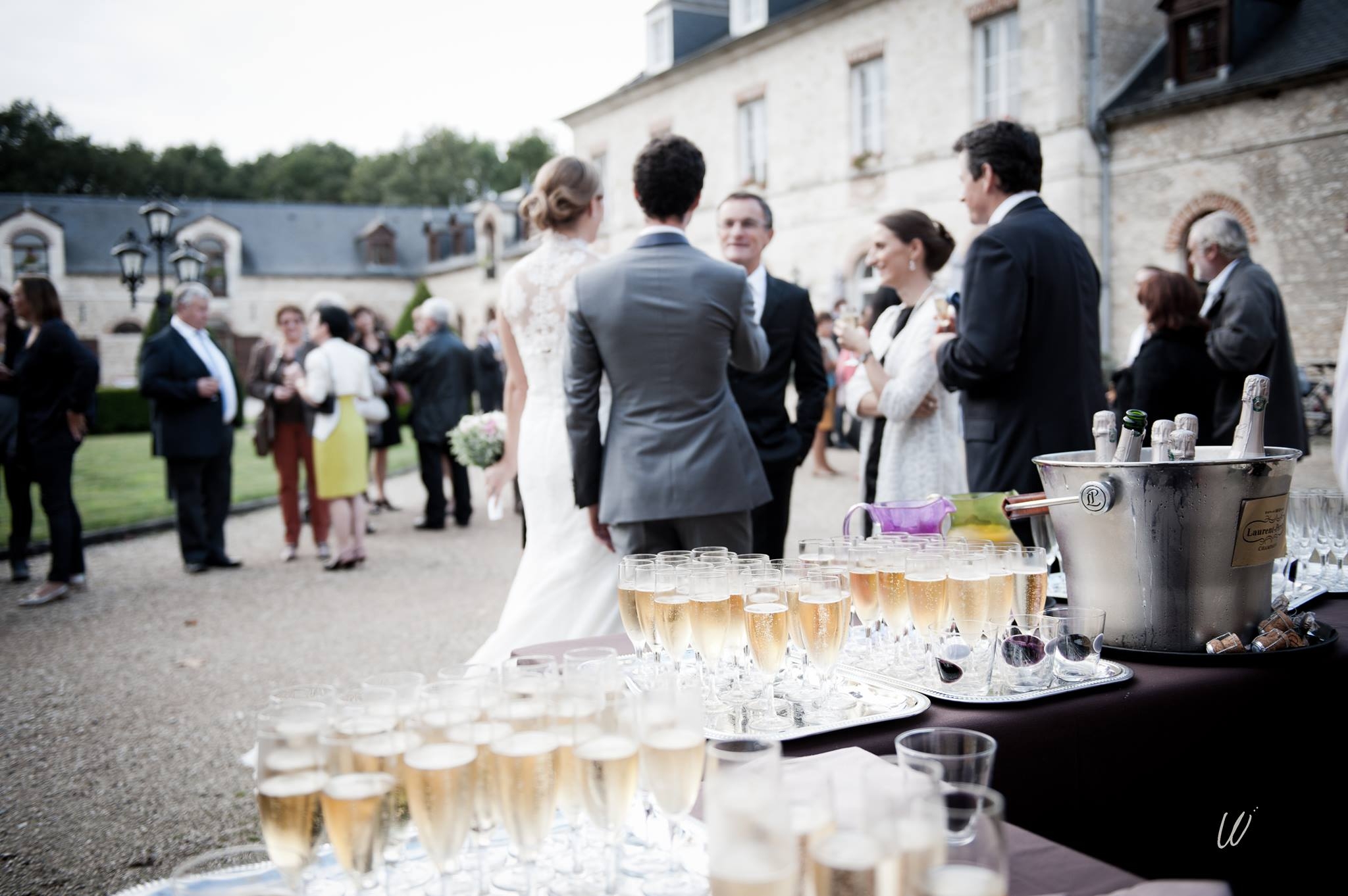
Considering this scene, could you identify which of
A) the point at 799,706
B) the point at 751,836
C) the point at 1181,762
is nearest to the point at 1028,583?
the point at 1181,762

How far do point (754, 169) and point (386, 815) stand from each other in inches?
935

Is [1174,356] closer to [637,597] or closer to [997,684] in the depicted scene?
[997,684]

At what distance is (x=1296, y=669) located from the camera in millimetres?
1925

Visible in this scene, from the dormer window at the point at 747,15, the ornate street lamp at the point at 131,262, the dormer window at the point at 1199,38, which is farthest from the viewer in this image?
the dormer window at the point at 747,15

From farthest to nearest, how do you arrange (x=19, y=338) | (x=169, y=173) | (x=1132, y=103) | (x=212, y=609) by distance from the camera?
(x=169, y=173)
(x=1132, y=103)
(x=19, y=338)
(x=212, y=609)

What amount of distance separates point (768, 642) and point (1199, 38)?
18630 mm

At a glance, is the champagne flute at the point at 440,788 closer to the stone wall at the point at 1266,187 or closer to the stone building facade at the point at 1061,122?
the stone building facade at the point at 1061,122

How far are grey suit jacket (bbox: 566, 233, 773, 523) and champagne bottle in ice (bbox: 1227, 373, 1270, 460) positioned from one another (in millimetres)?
1519

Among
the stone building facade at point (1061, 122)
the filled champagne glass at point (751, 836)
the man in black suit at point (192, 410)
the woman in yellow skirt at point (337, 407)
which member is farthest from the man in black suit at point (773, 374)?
the stone building facade at point (1061, 122)

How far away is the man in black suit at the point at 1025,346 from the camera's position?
3254mm

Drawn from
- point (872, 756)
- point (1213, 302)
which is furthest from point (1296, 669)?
point (1213, 302)

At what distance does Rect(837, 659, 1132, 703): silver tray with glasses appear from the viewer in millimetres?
1709

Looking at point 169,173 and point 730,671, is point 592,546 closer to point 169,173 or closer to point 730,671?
point 730,671

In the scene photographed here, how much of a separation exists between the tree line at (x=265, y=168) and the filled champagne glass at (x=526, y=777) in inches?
2384
